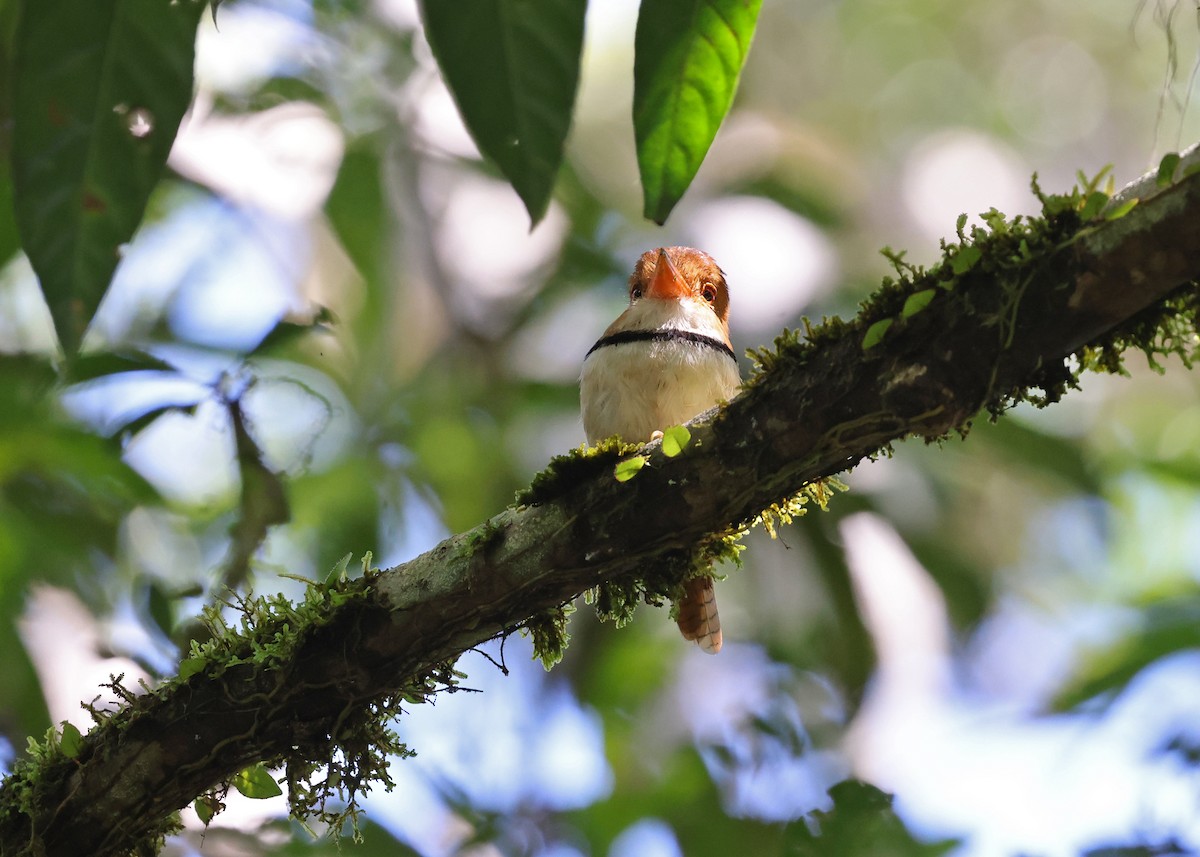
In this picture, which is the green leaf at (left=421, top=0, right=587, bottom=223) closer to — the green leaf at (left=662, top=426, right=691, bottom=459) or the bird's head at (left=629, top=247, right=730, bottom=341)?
the green leaf at (left=662, top=426, right=691, bottom=459)

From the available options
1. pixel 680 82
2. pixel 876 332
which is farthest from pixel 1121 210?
pixel 680 82

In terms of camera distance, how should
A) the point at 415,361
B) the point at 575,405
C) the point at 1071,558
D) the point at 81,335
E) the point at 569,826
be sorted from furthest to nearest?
the point at 1071,558 → the point at 415,361 → the point at 575,405 → the point at 569,826 → the point at 81,335

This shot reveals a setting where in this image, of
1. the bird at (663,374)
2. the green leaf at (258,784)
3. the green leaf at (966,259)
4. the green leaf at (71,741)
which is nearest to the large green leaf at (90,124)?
the green leaf at (966,259)

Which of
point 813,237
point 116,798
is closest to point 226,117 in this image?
point 813,237

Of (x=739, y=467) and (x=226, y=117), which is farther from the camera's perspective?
(x=226, y=117)

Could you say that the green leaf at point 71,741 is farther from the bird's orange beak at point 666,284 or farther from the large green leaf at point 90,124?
the bird's orange beak at point 666,284

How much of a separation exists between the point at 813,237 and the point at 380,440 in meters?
2.64

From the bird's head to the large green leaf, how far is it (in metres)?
2.11

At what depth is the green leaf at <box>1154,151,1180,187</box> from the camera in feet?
4.76

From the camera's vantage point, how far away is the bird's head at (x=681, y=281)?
3.18 meters

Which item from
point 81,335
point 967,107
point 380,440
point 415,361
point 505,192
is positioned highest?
point 967,107

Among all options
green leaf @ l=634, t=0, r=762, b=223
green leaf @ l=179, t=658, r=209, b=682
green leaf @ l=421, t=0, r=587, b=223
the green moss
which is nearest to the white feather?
the green moss

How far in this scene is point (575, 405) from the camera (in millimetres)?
5426

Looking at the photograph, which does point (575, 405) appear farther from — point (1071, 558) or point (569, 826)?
point (1071, 558)
